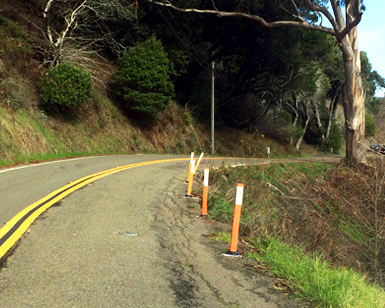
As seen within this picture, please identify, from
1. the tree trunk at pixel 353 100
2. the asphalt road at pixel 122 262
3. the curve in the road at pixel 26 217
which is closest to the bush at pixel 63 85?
the curve in the road at pixel 26 217

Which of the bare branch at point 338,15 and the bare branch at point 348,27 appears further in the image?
the bare branch at point 338,15

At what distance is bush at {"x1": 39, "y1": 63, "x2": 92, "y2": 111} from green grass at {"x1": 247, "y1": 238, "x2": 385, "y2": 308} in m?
17.7

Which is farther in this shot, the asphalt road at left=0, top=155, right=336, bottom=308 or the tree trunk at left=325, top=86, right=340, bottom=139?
the tree trunk at left=325, top=86, right=340, bottom=139

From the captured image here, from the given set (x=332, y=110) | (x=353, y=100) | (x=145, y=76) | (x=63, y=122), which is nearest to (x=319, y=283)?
(x=353, y=100)

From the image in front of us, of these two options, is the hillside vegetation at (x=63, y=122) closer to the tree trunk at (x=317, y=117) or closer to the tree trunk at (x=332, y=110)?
the tree trunk at (x=317, y=117)

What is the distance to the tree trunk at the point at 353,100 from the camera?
63.5 ft

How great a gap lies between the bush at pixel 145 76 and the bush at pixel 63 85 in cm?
484

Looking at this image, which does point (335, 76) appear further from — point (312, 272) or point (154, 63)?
point (312, 272)

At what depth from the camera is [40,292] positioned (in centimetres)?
409

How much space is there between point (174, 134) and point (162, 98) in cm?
495

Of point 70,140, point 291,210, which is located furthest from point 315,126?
point 291,210

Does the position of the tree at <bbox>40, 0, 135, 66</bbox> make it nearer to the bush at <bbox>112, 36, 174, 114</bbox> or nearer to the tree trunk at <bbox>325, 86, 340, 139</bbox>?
the bush at <bbox>112, 36, 174, 114</bbox>

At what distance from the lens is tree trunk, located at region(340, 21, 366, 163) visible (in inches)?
762

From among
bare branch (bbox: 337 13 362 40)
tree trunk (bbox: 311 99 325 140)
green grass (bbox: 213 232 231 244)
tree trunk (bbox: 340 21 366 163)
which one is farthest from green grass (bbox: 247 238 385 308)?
tree trunk (bbox: 311 99 325 140)
